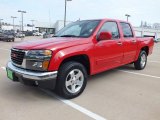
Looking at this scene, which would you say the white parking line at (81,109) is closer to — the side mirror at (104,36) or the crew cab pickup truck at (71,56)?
the crew cab pickup truck at (71,56)

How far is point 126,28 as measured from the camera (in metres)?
6.72

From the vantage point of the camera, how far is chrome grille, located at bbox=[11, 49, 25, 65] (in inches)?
175

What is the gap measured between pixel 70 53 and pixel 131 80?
8.58ft

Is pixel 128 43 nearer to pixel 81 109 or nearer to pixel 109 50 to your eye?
pixel 109 50

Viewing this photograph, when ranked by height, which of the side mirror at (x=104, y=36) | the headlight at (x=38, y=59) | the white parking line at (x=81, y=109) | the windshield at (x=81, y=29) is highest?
the windshield at (x=81, y=29)

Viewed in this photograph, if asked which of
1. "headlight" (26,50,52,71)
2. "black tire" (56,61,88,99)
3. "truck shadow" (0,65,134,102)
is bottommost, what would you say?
"truck shadow" (0,65,134,102)

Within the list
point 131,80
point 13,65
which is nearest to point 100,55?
point 131,80

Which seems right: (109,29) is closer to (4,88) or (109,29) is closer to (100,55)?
(100,55)

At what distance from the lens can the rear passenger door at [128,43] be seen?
6391mm

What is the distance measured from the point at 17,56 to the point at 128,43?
3.44 m

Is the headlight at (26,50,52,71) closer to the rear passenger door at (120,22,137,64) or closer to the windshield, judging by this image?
the windshield

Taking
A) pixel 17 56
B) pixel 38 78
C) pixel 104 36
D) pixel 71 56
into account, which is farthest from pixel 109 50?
pixel 17 56

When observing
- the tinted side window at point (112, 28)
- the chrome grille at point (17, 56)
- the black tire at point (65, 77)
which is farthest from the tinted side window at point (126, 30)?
the chrome grille at point (17, 56)

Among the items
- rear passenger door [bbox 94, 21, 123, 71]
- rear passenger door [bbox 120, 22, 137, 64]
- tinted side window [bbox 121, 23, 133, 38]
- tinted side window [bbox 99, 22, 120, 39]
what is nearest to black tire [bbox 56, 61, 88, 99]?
rear passenger door [bbox 94, 21, 123, 71]
